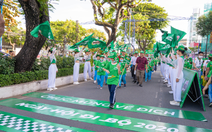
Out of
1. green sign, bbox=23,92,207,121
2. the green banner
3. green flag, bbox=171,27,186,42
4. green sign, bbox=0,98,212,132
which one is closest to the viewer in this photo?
the green banner

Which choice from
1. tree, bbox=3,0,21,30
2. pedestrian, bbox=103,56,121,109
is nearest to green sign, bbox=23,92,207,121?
pedestrian, bbox=103,56,121,109

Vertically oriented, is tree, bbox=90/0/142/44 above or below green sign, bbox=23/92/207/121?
above

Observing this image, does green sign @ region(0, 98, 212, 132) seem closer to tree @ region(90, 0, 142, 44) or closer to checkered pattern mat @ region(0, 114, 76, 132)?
checkered pattern mat @ region(0, 114, 76, 132)

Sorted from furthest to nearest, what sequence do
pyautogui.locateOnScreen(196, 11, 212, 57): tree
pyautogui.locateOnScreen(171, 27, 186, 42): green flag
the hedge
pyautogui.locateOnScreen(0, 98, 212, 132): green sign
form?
pyautogui.locateOnScreen(196, 11, 212, 57): tree → pyautogui.locateOnScreen(171, 27, 186, 42): green flag → the hedge → pyautogui.locateOnScreen(0, 98, 212, 132): green sign

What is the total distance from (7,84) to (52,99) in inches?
78.0

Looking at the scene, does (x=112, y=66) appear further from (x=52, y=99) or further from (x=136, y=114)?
(x=52, y=99)

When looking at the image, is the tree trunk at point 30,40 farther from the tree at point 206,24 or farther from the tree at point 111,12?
the tree at point 206,24

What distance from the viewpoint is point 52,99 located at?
7.12 meters

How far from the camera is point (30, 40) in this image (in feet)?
28.0

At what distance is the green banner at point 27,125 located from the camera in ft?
13.8

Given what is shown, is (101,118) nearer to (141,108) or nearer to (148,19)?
(141,108)

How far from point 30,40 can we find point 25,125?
5.14 m

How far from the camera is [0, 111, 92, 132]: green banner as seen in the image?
4199mm

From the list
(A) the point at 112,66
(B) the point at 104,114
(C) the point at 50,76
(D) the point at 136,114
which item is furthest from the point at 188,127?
(C) the point at 50,76
